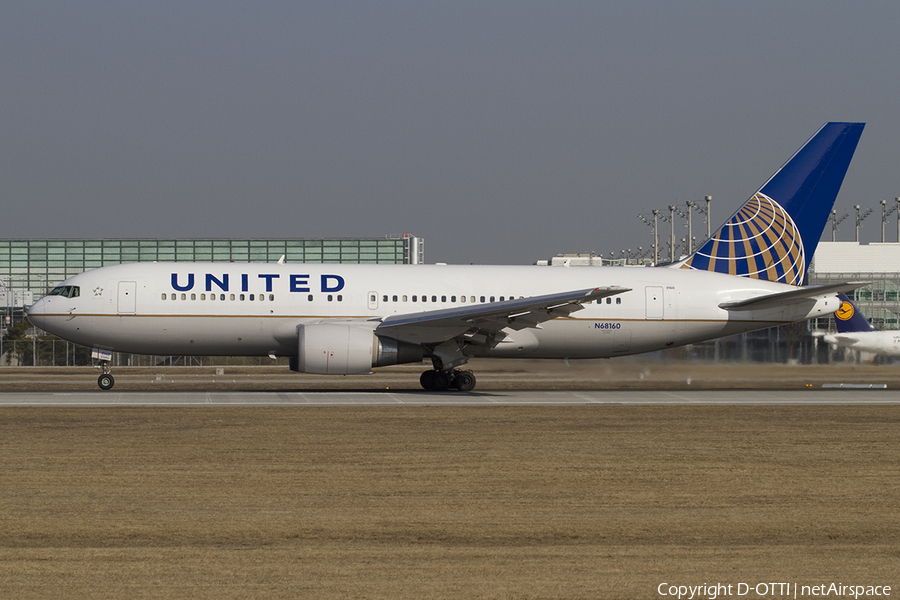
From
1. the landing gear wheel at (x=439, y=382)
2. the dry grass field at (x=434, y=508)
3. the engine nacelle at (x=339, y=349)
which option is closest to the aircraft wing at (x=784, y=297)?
the landing gear wheel at (x=439, y=382)

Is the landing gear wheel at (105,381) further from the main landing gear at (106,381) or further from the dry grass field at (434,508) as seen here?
the dry grass field at (434,508)

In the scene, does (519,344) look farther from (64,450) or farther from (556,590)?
(556,590)

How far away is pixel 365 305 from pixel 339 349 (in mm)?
2764

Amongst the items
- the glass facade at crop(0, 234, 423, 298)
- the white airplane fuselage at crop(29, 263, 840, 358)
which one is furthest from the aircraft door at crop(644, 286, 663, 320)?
the glass facade at crop(0, 234, 423, 298)

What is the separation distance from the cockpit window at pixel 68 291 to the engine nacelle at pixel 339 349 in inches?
263

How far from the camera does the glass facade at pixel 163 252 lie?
79812 mm

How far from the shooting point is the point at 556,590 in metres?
7.80

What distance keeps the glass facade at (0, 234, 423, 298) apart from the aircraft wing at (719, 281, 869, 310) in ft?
170

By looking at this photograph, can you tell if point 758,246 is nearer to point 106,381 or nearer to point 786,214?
point 786,214

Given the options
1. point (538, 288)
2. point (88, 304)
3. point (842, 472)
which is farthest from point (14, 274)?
point (842, 472)

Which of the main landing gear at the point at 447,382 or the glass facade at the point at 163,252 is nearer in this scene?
the main landing gear at the point at 447,382

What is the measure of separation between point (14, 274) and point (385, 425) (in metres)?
71.0

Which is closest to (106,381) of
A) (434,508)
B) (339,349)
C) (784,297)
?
(339,349)

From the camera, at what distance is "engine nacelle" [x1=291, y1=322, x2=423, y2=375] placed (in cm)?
2555
